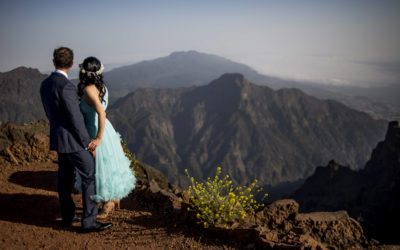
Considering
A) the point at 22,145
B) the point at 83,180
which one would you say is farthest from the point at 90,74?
the point at 22,145

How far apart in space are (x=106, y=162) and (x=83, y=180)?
44 centimetres

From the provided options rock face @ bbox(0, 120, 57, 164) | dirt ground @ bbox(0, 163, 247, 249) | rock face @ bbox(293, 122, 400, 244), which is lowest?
rock face @ bbox(293, 122, 400, 244)

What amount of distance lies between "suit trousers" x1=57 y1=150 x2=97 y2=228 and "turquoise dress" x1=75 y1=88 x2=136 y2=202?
0.14m

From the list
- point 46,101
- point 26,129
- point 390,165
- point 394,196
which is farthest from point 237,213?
point 390,165

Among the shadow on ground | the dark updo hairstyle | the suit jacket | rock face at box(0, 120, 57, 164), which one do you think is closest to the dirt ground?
the shadow on ground

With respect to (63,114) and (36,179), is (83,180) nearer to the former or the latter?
(63,114)

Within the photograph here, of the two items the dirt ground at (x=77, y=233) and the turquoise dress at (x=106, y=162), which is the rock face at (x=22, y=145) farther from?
the turquoise dress at (x=106, y=162)

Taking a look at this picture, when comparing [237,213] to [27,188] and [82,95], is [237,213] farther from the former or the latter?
[27,188]

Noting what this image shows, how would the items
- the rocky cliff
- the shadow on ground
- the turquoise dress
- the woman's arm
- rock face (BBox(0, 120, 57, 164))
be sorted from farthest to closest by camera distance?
rock face (BBox(0, 120, 57, 164))
the shadow on ground
the turquoise dress
the rocky cliff
the woman's arm

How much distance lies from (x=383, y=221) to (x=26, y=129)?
64278 millimetres

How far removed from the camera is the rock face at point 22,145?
667 cm

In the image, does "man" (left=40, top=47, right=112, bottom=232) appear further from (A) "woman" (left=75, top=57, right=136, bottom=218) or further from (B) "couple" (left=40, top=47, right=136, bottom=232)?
(A) "woman" (left=75, top=57, right=136, bottom=218)

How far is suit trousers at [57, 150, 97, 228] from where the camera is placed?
11.2ft

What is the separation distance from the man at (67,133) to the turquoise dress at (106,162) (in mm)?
140
